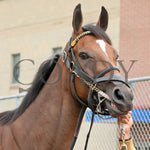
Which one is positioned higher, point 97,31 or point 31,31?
point 31,31

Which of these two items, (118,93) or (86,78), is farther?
(86,78)

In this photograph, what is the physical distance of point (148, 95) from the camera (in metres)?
6.07

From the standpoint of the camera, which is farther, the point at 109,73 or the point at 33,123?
the point at 33,123

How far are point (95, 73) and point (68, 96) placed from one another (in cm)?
41

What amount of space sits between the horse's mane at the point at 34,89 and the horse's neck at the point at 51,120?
0.10 metres

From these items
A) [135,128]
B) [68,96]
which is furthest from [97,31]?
[135,128]

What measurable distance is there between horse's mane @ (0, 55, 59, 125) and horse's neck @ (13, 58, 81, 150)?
0.32 feet

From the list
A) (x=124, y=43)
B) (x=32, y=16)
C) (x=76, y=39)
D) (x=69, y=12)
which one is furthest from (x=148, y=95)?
(x=32, y=16)

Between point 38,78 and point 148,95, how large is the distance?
2.89 m

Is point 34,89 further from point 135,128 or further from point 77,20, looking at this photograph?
point 135,128

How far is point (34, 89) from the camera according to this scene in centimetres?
379

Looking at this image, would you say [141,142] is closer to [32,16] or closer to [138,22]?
[138,22]

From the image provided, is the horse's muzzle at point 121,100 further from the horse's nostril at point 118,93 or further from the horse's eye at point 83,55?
the horse's eye at point 83,55

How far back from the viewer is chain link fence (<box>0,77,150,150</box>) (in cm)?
565
